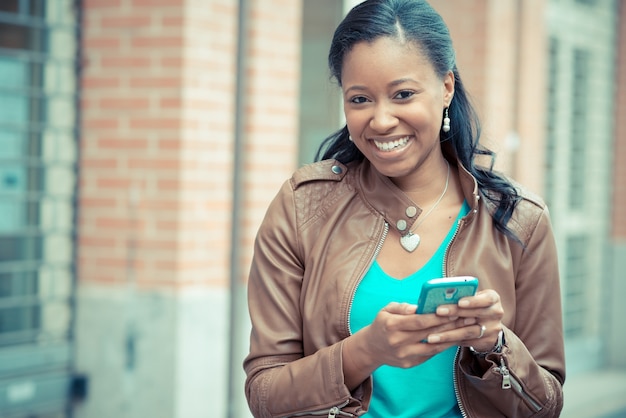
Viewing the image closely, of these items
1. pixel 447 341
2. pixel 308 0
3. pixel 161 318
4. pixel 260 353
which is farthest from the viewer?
pixel 308 0

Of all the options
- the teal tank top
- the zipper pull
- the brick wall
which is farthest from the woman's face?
the brick wall

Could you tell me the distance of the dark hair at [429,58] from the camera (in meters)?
2.18

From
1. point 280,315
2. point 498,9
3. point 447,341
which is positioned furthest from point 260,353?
point 498,9

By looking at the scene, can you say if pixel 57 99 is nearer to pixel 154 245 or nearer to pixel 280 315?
pixel 154 245

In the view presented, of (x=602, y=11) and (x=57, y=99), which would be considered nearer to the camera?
(x=57, y=99)

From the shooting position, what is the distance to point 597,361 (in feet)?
30.1

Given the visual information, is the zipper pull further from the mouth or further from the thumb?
the mouth

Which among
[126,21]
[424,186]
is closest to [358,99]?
[424,186]

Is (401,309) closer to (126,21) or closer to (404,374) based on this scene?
(404,374)

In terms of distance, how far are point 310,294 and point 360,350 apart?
21cm

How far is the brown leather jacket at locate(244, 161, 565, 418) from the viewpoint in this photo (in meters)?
2.15

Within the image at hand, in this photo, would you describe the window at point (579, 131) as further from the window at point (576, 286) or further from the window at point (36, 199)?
the window at point (36, 199)

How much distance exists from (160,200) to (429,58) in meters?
3.01

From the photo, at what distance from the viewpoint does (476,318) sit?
2.01m
